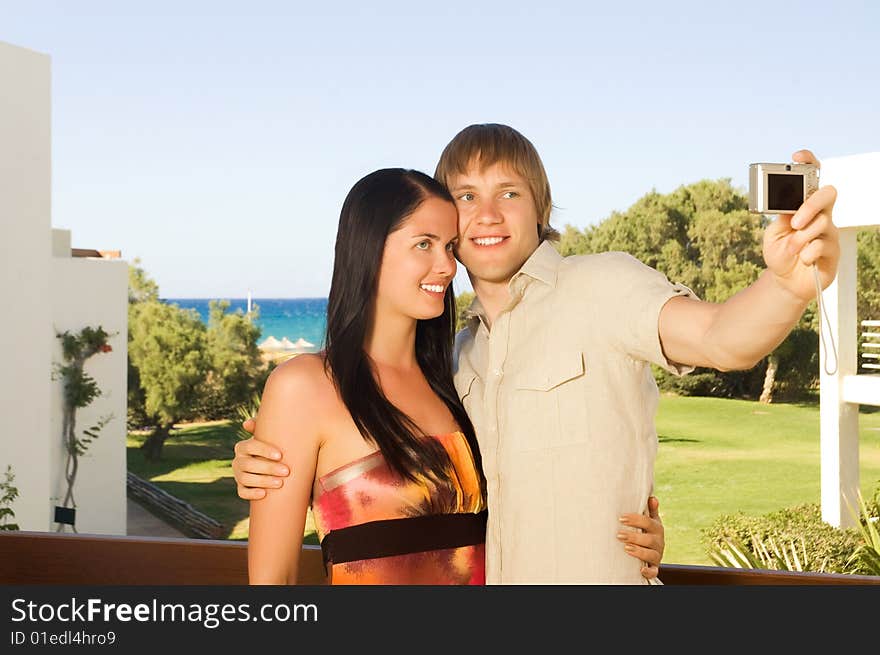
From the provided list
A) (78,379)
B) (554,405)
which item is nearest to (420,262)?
(554,405)

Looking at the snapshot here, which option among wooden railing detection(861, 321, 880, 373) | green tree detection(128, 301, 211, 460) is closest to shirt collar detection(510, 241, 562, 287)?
wooden railing detection(861, 321, 880, 373)

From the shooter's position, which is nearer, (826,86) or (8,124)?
(8,124)

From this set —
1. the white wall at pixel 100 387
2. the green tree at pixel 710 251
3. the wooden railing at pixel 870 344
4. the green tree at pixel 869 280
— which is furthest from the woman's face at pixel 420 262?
the green tree at pixel 710 251

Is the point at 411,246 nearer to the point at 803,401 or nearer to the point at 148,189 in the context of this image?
the point at 803,401

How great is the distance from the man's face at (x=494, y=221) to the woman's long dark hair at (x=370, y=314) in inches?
1.9

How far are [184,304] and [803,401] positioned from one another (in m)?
30.8

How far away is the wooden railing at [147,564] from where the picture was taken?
1.81 meters

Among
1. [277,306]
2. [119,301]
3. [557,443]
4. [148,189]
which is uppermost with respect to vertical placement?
[148,189]

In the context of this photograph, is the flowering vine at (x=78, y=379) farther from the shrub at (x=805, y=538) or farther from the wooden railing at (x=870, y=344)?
the wooden railing at (x=870, y=344)

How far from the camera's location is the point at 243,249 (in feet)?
152

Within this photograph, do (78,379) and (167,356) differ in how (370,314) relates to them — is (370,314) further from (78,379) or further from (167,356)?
(167,356)

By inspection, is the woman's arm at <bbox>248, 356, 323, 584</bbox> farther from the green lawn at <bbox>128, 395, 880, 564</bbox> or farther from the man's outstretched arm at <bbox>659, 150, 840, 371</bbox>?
the green lawn at <bbox>128, 395, 880, 564</bbox>

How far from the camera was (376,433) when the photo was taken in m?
1.73

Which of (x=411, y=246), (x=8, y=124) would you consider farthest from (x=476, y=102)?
(x=411, y=246)
